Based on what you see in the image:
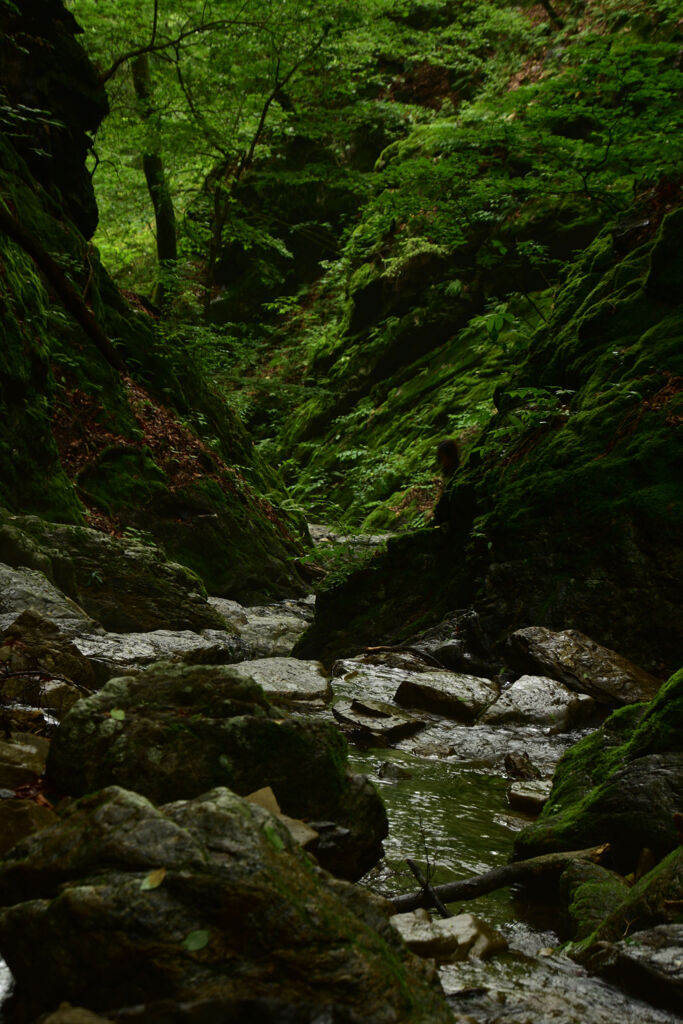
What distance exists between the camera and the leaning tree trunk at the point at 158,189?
44.6ft

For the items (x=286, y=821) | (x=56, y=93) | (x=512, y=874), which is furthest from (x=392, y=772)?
(x=56, y=93)

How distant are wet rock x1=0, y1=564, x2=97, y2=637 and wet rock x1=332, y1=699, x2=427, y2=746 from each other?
6.45 feet

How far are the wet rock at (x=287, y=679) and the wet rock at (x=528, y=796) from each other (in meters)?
1.77

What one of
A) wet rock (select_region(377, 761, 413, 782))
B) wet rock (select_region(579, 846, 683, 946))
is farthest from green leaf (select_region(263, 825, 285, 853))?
wet rock (select_region(377, 761, 413, 782))

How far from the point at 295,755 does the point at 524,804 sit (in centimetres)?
213

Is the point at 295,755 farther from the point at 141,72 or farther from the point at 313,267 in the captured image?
the point at 313,267

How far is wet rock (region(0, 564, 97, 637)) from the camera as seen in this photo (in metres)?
4.62

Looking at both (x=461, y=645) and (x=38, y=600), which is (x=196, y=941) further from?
(x=461, y=645)

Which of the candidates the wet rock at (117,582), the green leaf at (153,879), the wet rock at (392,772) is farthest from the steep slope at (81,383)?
the green leaf at (153,879)

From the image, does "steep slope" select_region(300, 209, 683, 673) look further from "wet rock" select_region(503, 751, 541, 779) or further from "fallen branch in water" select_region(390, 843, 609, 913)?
"fallen branch in water" select_region(390, 843, 609, 913)

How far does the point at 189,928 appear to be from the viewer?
1.54 metres

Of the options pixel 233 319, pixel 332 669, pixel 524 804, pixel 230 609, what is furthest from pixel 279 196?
pixel 524 804

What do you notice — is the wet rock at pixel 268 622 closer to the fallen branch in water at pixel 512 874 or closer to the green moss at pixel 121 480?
the green moss at pixel 121 480

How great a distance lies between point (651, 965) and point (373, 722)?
10.4 feet
